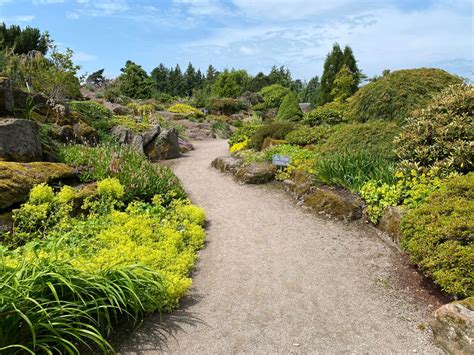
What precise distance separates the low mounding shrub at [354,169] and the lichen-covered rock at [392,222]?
956 mm

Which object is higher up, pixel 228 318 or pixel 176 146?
pixel 176 146

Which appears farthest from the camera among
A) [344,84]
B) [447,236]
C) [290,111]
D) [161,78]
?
[161,78]

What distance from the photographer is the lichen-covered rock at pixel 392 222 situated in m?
5.46

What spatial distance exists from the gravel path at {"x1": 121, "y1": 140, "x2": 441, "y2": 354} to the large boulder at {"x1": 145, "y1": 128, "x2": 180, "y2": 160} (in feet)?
22.0

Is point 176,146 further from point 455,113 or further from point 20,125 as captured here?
point 455,113

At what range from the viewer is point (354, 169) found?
24.1ft

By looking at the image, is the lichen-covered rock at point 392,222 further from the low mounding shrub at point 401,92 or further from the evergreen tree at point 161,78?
the evergreen tree at point 161,78

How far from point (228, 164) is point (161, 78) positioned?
192 feet

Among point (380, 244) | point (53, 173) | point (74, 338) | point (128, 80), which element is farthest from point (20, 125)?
point (128, 80)

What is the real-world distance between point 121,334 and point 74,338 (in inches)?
16.5

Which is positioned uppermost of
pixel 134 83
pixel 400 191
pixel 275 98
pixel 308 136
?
pixel 134 83

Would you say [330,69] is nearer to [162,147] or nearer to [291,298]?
[162,147]

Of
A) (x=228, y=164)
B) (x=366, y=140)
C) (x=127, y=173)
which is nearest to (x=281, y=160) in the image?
(x=366, y=140)

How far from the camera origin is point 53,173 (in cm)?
637
